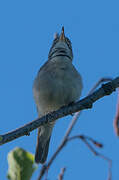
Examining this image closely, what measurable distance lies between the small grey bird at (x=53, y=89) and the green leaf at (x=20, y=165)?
269 centimetres

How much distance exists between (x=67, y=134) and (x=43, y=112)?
2.33 meters

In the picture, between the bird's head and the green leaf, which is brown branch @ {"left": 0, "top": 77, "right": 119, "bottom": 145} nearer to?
the green leaf

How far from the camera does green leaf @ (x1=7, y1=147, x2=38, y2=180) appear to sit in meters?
2.15

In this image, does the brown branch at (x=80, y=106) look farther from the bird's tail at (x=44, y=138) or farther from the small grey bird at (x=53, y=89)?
the bird's tail at (x=44, y=138)

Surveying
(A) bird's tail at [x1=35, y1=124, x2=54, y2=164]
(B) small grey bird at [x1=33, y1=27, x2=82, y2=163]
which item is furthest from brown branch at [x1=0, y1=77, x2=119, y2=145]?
(A) bird's tail at [x1=35, y1=124, x2=54, y2=164]

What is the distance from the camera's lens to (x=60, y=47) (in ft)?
20.4

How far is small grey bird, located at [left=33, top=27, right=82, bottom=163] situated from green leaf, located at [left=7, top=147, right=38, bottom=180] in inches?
106

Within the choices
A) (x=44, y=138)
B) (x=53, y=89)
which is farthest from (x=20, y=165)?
(x=44, y=138)

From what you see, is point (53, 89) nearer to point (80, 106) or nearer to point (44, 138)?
point (44, 138)

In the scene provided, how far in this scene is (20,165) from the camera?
2.19 meters

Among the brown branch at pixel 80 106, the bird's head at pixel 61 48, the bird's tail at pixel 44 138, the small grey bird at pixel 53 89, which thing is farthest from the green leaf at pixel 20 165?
the bird's head at pixel 61 48

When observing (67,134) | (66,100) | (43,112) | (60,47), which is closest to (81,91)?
(66,100)

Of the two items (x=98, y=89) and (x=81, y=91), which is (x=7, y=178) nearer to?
(x=98, y=89)

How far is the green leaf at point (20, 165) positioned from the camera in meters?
2.15
